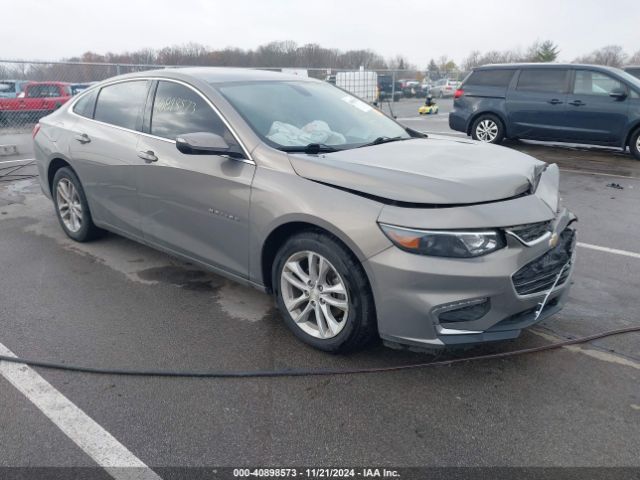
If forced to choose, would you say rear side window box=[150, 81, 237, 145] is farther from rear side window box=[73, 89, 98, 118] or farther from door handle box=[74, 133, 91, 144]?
rear side window box=[73, 89, 98, 118]

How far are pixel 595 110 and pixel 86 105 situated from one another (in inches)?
353

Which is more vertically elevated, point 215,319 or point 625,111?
point 625,111

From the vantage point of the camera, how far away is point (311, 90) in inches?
170

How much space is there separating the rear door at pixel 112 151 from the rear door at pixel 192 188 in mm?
170

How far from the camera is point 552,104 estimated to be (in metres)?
10.6

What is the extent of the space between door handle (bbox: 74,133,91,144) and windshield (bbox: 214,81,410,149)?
1.62m

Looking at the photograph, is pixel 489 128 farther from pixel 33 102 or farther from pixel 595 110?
pixel 33 102

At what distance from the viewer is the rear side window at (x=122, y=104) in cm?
438

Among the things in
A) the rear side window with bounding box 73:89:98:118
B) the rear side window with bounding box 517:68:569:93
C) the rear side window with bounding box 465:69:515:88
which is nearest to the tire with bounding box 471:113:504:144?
the rear side window with bounding box 465:69:515:88

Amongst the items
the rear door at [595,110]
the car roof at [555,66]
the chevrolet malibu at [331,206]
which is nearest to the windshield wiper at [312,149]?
the chevrolet malibu at [331,206]

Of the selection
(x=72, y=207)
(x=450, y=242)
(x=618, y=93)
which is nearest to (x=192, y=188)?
(x=450, y=242)

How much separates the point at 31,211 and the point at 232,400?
4991 mm

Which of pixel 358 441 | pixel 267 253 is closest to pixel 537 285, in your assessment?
pixel 358 441

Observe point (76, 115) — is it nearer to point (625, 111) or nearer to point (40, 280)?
point (40, 280)
